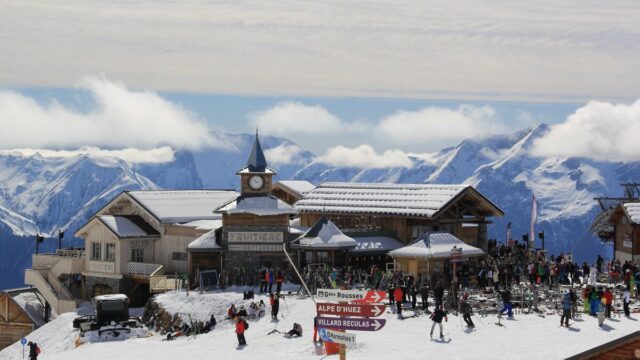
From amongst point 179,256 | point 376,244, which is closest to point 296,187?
point 179,256

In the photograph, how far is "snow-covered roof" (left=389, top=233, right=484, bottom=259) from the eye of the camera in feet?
173

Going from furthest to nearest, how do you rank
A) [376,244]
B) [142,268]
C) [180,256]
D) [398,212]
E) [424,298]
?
1. [180,256]
2. [142,268]
3. [398,212]
4. [376,244]
5. [424,298]

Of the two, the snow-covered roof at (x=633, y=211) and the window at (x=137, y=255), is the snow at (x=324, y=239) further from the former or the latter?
the snow-covered roof at (x=633, y=211)

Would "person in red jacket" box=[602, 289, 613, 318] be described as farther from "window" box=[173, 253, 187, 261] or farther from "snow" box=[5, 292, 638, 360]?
"window" box=[173, 253, 187, 261]

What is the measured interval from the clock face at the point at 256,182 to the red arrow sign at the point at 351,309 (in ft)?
103

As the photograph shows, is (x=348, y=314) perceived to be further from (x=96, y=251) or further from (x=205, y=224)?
(x=96, y=251)

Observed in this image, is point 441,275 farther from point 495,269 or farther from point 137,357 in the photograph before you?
point 137,357

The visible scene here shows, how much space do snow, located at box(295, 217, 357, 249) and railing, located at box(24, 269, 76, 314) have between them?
19306 mm

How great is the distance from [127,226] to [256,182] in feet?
37.1

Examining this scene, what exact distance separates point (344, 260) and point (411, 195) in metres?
8.42

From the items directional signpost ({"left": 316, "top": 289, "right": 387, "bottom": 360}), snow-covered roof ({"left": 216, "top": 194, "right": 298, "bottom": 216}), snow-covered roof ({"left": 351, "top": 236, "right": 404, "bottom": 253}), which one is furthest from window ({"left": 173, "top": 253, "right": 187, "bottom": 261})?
directional signpost ({"left": 316, "top": 289, "right": 387, "bottom": 360})

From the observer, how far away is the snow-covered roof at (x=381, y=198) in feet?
201

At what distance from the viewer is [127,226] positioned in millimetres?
67875

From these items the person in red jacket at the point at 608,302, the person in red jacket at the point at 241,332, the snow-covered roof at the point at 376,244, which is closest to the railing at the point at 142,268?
the snow-covered roof at the point at 376,244
